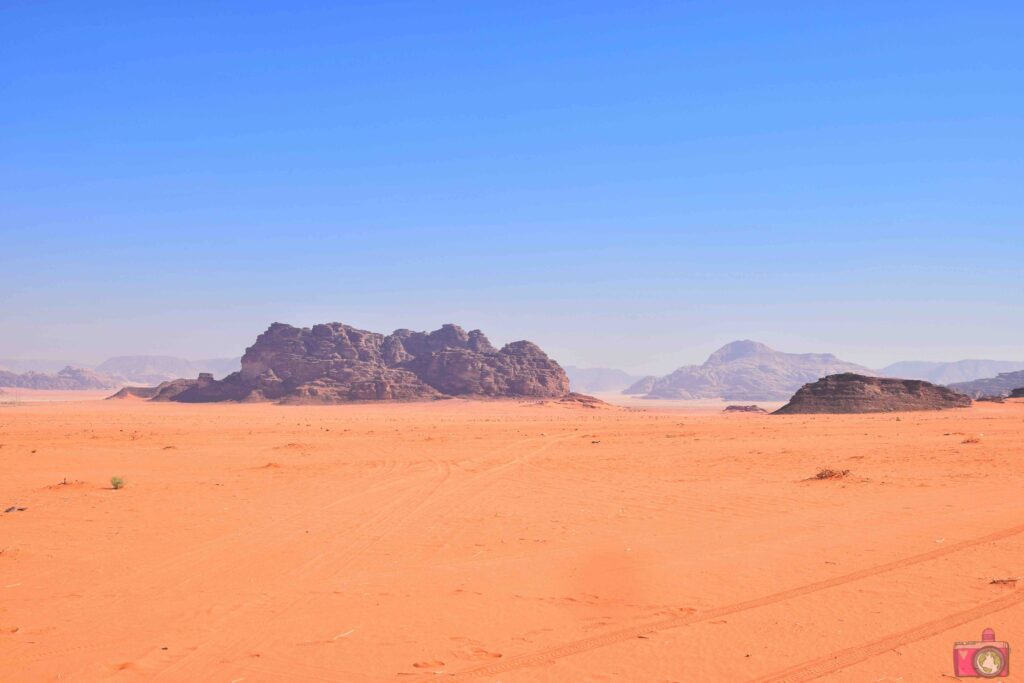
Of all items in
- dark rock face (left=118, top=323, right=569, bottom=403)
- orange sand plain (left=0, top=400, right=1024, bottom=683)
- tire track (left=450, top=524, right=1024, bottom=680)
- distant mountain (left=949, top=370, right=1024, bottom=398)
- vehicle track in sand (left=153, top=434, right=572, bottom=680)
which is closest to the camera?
tire track (left=450, top=524, right=1024, bottom=680)

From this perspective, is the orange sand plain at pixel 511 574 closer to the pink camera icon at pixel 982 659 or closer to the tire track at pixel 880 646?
the tire track at pixel 880 646

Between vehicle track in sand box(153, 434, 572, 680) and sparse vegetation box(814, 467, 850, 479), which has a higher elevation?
sparse vegetation box(814, 467, 850, 479)

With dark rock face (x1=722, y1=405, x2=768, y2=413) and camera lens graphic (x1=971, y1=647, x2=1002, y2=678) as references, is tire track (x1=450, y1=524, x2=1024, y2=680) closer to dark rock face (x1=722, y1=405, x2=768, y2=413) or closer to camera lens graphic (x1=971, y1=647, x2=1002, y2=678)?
camera lens graphic (x1=971, y1=647, x2=1002, y2=678)

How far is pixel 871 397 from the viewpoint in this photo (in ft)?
191

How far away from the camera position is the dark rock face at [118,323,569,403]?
99.8m

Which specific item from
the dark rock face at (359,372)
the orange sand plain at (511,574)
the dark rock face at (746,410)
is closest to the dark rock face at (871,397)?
the dark rock face at (746,410)

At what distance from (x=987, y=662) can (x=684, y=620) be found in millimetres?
2523

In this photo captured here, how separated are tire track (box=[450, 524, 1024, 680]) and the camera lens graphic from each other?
200cm

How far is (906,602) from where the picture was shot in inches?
311

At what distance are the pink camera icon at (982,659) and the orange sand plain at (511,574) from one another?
139 mm

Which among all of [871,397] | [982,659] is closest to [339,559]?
[982,659]

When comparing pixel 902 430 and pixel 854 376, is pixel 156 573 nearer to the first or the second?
pixel 902 430

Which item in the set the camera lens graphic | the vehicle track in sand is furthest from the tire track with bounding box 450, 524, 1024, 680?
the vehicle track in sand

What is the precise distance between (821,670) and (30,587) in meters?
8.62
